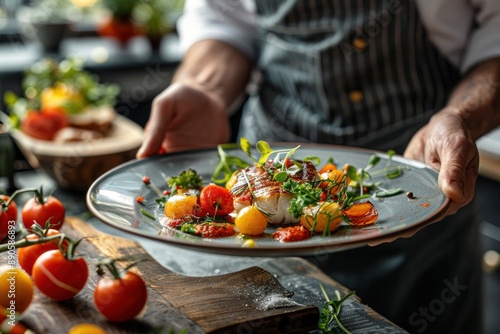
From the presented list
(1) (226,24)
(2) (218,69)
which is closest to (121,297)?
(2) (218,69)

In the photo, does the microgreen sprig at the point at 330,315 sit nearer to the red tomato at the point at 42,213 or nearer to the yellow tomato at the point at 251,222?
the yellow tomato at the point at 251,222

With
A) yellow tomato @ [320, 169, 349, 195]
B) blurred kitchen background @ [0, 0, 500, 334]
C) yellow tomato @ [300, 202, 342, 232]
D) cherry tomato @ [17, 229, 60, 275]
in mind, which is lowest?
blurred kitchen background @ [0, 0, 500, 334]

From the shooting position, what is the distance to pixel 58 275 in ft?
3.74

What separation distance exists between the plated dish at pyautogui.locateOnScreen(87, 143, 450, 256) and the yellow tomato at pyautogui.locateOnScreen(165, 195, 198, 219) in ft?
0.08

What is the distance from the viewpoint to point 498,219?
136 inches

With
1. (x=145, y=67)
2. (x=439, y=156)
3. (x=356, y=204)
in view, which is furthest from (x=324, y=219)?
(x=145, y=67)

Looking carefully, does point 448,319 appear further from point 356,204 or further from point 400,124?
point 356,204

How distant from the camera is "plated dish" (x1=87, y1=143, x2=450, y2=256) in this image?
111 cm

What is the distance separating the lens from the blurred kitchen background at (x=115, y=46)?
3.46m

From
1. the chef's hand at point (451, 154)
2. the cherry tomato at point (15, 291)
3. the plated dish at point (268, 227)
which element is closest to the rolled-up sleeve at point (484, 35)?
the chef's hand at point (451, 154)

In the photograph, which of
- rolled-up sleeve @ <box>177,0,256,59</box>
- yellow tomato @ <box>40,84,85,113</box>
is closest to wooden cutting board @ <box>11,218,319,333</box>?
rolled-up sleeve @ <box>177,0,256,59</box>

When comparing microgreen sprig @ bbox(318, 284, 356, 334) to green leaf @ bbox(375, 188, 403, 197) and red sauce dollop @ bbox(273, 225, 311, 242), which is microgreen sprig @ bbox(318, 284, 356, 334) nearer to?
red sauce dollop @ bbox(273, 225, 311, 242)

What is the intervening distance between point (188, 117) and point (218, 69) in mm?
411

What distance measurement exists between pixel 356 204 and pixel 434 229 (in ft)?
1.94
